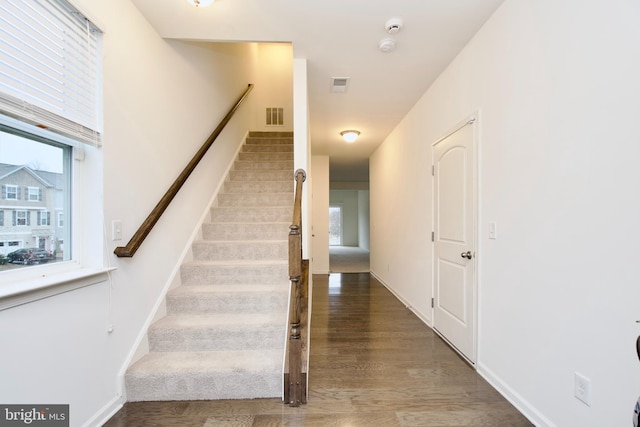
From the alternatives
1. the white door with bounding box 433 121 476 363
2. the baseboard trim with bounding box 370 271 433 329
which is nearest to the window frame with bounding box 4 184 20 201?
the white door with bounding box 433 121 476 363

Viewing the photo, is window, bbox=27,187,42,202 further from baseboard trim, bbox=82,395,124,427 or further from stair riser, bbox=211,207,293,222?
stair riser, bbox=211,207,293,222

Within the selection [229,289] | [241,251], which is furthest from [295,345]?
[241,251]

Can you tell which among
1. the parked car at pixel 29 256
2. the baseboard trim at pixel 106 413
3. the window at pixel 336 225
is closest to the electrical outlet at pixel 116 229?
the parked car at pixel 29 256

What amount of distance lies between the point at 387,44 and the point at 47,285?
2594 millimetres

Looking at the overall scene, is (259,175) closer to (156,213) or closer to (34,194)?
(156,213)

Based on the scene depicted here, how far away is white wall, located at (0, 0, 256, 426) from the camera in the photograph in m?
1.23

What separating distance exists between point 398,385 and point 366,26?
103 inches

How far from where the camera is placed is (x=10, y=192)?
1.22 meters

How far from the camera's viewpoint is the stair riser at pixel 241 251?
2.71m

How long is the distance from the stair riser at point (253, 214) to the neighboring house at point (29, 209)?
69.5 inches

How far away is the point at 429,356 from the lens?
7.71ft

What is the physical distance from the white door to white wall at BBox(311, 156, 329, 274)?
10.8ft

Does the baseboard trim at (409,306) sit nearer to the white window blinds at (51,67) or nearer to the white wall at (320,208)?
the white wall at (320,208)

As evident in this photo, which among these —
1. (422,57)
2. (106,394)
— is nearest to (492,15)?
(422,57)
